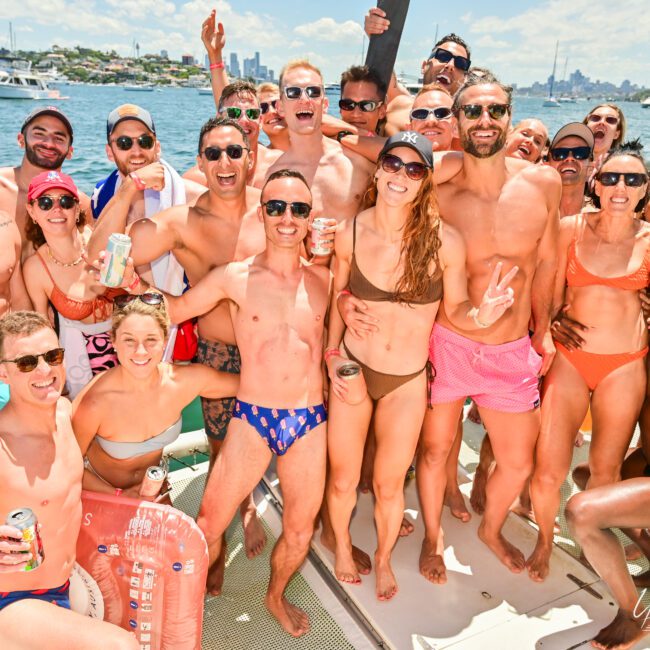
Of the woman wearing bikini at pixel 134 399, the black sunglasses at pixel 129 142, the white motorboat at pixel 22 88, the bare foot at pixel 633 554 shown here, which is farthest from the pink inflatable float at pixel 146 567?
the white motorboat at pixel 22 88

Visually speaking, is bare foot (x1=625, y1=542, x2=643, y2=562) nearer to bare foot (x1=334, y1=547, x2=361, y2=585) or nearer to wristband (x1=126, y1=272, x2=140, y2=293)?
bare foot (x1=334, y1=547, x2=361, y2=585)

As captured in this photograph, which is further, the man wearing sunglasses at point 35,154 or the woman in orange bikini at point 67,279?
the man wearing sunglasses at point 35,154

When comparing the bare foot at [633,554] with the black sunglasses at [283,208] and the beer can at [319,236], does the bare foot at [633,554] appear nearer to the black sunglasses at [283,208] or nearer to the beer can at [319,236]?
the beer can at [319,236]

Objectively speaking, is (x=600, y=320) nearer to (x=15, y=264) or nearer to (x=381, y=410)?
(x=381, y=410)

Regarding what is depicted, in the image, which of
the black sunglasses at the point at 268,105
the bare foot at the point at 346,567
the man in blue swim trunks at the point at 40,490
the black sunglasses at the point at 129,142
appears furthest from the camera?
the black sunglasses at the point at 268,105

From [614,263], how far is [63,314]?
304cm

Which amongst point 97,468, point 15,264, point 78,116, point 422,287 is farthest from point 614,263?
point 78,116

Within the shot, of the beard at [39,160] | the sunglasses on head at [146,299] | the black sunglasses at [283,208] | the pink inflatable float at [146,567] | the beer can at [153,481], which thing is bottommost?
the pink inflatable float at [146,567]

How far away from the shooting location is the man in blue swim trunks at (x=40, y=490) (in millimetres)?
2273

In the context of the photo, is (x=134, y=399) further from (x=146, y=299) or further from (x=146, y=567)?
(x=146, y=567)

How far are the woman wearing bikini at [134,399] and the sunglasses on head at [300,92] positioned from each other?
153cm

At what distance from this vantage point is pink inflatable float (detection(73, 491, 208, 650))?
2.60m

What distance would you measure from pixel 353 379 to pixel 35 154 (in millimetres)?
2714

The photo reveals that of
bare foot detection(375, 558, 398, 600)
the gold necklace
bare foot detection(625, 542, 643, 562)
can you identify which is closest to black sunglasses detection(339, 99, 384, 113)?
the gold necklace
